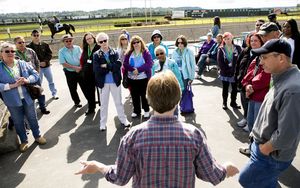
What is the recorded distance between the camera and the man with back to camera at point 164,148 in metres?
1.67

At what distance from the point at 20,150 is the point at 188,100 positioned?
12.4 feet

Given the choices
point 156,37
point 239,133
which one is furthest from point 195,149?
point 156,37

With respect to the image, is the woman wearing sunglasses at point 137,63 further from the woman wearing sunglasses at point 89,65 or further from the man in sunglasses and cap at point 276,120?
the man in sunglasses and cap at point 276,120

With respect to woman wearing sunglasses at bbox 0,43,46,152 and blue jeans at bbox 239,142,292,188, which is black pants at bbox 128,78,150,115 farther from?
blue jeans at bbox 239,142,292,188

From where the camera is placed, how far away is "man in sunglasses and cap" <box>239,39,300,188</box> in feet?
7.41

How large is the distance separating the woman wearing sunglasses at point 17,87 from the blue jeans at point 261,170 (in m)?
4.03

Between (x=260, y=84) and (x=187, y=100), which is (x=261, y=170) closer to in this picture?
(x=260, y=84)

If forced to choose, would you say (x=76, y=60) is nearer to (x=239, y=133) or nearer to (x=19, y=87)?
(x=19, y=87)

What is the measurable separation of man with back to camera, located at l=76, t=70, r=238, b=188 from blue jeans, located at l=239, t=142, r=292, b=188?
3.61 ft

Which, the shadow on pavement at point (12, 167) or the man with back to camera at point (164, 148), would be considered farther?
the shadow on pavement at point (12, 167)

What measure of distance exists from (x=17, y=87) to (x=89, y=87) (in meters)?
2.28

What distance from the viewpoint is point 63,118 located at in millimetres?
6855

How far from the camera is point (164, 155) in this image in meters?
1.67

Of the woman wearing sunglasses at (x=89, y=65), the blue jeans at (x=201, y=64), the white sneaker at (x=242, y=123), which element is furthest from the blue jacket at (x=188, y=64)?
the blue jeans at (x=201, y=64)
